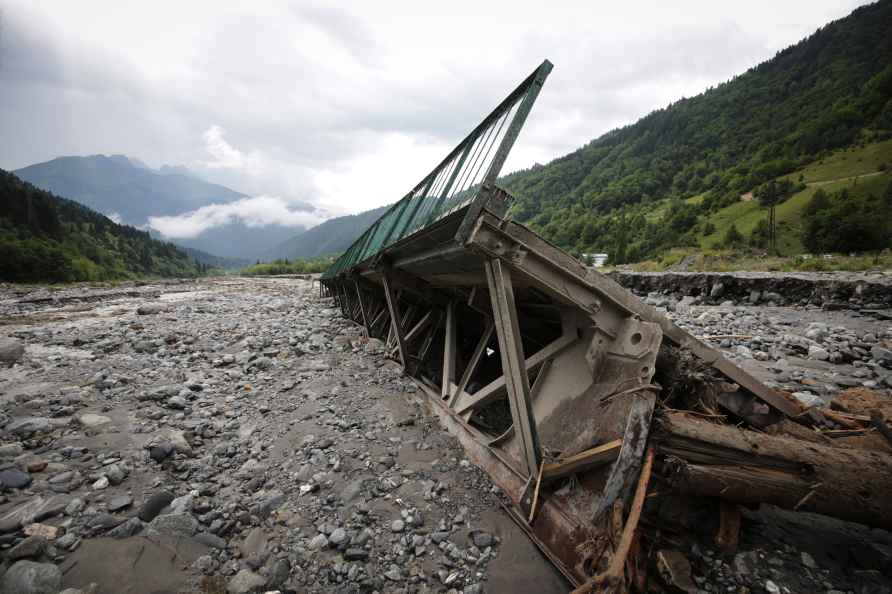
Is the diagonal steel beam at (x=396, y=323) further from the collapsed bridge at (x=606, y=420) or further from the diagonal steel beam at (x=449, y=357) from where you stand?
the collapsed bridge at (x=606, y=420)

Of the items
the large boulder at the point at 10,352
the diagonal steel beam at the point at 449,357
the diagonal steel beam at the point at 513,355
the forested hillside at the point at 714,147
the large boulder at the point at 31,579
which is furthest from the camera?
the forested hillside at the point at 714,147

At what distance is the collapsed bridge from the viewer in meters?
2.31

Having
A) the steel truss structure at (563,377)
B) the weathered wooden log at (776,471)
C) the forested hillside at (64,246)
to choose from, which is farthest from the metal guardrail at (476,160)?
the forested hillside at (64,246)

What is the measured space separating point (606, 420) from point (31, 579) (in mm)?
3968

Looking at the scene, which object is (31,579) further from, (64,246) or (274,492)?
(64,246)

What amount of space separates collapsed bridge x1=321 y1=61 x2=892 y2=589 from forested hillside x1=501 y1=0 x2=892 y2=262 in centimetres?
6175

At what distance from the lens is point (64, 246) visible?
149ft

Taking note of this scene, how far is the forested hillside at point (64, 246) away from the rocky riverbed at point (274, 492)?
37.2 m

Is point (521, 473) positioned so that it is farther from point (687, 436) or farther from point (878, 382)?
point (878, 382)

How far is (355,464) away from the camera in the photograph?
12.9 ft

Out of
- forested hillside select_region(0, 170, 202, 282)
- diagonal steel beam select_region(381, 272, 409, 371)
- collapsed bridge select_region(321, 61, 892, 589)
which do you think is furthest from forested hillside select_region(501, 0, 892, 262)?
forested hillside select_region(0, 170, 202, 282)

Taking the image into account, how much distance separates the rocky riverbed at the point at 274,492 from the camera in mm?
2461

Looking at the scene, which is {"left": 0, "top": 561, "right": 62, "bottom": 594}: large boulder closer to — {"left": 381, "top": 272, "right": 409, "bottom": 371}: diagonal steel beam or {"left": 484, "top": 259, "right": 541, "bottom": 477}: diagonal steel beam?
{"left": 484, "top": 259, "right": 541, "bottom": 477}: diagonal steel beam

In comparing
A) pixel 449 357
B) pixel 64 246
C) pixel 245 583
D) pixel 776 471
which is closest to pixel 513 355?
pixel 776 471
